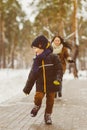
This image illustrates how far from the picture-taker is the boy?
959cm

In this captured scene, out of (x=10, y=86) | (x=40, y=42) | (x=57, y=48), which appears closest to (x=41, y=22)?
(x=10, y=86)

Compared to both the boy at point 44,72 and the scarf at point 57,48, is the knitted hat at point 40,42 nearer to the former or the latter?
the boy at point 44,72

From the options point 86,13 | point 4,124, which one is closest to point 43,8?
point 86,13

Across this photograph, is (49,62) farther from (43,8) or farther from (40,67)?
(43,8)

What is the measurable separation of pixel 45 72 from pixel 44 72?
0.9 inches

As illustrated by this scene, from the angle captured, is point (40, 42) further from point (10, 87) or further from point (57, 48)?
point (10, 87)

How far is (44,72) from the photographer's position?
31.6 ft

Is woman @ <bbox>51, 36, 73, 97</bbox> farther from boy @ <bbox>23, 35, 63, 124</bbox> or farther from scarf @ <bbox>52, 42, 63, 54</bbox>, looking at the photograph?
boy @ <bbox>23, 35, 63, 124</bbox>

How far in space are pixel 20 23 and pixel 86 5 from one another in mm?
35335

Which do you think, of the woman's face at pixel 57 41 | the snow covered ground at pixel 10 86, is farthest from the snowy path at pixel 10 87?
the woman's face at pixel 57 41

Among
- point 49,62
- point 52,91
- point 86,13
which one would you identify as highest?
point 86,13

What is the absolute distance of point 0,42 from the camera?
73.9 m

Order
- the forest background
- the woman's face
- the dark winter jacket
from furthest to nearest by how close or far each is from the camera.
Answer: the forest background → the woman's face → the dark winter jacket

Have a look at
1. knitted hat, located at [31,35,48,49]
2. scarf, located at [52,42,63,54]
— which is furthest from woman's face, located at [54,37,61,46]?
knitted hat, located at [31,35,48,49]
